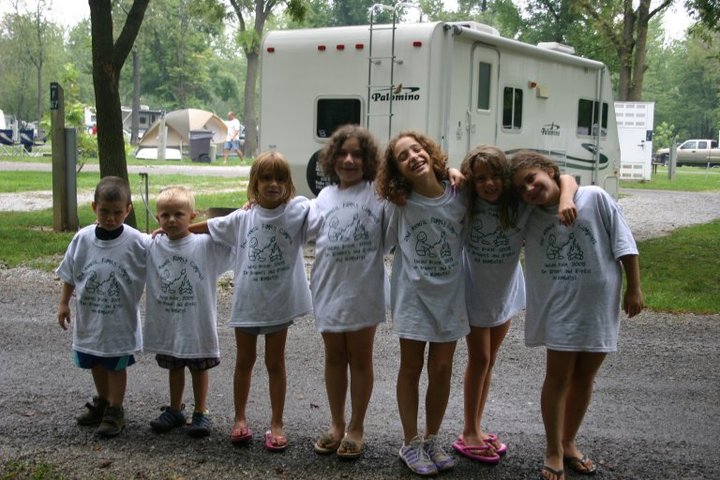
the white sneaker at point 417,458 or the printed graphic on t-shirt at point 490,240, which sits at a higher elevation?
the printed graphic on t-shirt at point 490,240

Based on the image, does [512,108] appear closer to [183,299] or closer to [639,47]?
[183,299]

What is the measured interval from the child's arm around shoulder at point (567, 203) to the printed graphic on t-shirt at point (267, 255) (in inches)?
51.9

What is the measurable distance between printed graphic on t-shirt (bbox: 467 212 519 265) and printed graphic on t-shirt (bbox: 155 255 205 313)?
143 centimetres

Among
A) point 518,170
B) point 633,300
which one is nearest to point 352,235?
point 518,170

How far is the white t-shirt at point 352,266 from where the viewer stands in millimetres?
4035

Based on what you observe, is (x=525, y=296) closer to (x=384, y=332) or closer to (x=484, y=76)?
(x=384, y=332)

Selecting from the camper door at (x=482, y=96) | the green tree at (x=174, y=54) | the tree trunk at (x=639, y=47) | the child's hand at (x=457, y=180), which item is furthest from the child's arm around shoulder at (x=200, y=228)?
the green tree at (x=174, y=54)

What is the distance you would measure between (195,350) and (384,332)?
2780mm

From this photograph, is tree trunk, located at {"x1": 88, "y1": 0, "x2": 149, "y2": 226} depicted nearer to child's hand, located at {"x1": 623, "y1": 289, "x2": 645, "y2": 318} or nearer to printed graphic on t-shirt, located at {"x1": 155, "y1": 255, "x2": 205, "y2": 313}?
printed graphic on t-shirt, located at {"x1": 155, "y1": 255, "x2": 205, "y2": 313}

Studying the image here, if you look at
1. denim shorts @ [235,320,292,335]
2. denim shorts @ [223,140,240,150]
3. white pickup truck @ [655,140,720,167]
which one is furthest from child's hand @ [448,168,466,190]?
white pickup truck @ [655,140,720,167]

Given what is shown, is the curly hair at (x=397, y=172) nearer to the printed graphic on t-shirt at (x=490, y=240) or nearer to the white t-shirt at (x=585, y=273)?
the printed graphic on t-shirt at (x=490, y=240)

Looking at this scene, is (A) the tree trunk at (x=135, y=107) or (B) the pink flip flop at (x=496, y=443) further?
(A) the tree trunk at (x=135, y=107)

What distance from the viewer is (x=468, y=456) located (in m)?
4.15

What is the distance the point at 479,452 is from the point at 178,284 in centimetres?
173
